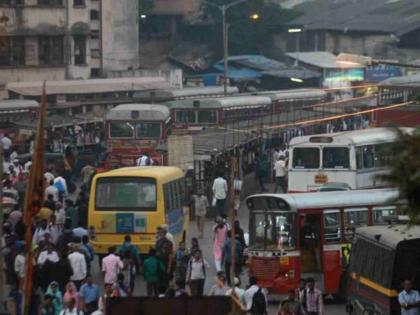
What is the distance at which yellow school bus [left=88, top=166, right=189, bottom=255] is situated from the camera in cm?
2777

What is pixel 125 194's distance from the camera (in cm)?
2819

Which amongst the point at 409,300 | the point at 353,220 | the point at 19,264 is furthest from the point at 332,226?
the point at 409,300

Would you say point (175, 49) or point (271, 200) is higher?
point (175, 49)

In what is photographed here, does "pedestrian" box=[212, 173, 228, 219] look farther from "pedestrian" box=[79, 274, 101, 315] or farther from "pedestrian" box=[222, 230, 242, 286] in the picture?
"pedestrian" box=[79, 274, 101, 315]

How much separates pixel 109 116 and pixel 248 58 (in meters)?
38.4

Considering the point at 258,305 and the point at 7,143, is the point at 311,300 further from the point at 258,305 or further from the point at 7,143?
the point at 7,143

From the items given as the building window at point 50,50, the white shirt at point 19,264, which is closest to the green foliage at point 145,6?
the building window at point 50,50

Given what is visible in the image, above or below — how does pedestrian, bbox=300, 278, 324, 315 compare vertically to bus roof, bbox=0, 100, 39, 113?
below

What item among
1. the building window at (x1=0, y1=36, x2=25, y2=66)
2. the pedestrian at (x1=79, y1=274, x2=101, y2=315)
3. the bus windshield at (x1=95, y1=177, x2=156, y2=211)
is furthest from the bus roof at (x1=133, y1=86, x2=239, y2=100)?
the pedestrian at (x1=79, y1=274, x2=101, y2=315)

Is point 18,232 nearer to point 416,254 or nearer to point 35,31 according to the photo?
point 416,254

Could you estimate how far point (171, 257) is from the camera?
974 inches

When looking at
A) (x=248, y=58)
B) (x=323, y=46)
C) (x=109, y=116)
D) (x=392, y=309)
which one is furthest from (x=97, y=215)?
(x=323, y=46)

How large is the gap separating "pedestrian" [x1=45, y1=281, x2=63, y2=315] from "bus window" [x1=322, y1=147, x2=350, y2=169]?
1479cm

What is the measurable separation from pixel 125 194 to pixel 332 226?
14.0 feet
